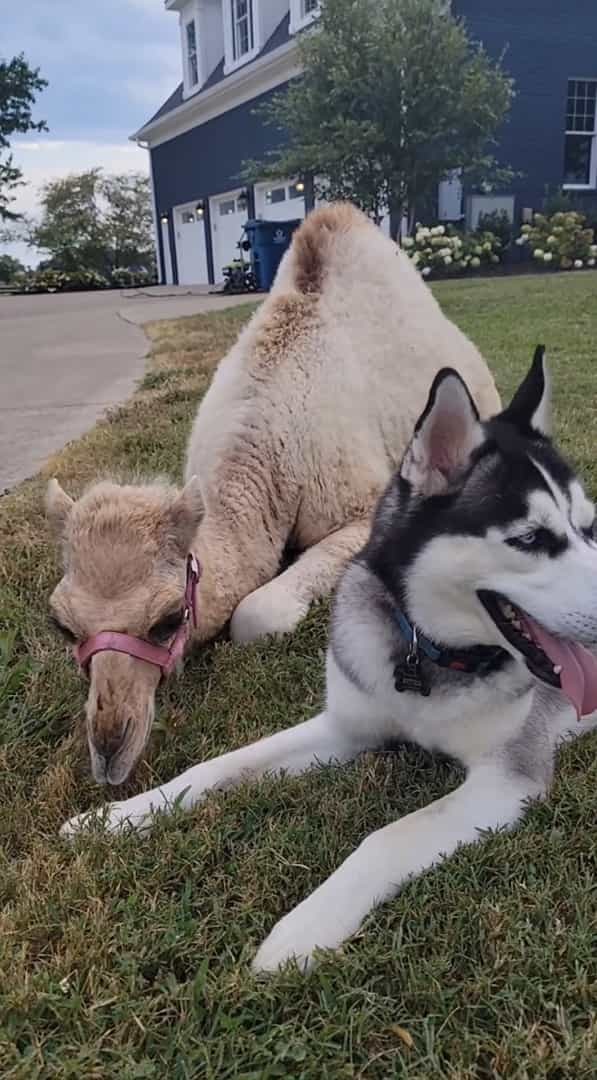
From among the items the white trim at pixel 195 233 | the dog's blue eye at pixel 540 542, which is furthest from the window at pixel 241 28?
the dog's blue eye at pixel 540 542

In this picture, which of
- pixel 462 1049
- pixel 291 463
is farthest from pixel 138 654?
pixel 291 463

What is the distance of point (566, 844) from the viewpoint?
206 centimetres

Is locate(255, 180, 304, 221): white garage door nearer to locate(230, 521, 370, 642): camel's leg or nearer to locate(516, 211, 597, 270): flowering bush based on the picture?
locate(516, 211, 597, 270): flowering bush

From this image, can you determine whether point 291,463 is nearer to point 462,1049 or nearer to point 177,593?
point 177,593

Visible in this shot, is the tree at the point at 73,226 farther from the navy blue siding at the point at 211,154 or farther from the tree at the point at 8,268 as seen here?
the navy blue siding at the point at 211,154

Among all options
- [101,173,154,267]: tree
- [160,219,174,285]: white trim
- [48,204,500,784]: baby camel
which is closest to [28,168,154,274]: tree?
[101,173,154,267]: tree

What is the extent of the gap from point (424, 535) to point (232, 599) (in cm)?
108

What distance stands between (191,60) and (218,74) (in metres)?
2.45

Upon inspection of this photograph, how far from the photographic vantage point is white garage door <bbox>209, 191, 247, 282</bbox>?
92.5 feet

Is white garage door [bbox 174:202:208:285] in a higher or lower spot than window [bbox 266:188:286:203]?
lower

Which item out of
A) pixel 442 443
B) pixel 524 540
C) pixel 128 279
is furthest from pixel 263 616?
pixel 128 279

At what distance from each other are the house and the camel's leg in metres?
17.5

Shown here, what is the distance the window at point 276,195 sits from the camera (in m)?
25.0

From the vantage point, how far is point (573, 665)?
2045 millimetres
